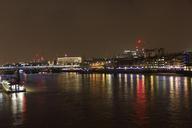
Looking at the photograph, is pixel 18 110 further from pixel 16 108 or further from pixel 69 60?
pixel 69 60

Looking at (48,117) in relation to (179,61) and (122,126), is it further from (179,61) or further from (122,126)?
(179,61)

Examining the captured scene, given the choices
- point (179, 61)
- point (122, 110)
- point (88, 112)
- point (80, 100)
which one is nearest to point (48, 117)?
point (88, 112)

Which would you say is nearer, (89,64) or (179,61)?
(179,61)

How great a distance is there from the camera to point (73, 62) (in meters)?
105

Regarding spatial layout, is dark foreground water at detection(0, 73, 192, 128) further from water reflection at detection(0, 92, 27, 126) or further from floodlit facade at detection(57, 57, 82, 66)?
floodlit facade at detection(57, 57, 82, 66)

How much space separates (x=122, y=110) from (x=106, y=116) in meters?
1.70

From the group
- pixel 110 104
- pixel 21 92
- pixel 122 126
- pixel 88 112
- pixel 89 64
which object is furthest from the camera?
pixel 89 64

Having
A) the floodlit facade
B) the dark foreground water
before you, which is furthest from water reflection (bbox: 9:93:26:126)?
the floodlit facade

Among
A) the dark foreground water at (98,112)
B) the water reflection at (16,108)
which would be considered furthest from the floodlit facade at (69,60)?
the dark foreground water at (98,112)

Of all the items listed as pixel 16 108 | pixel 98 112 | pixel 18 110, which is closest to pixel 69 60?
pixel 16 108

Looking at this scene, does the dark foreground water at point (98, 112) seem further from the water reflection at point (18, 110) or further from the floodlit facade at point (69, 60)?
the floodlit facade at point (69, 60)

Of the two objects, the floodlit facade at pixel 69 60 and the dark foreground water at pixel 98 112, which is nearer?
the dark foreground water at pixel 98 112

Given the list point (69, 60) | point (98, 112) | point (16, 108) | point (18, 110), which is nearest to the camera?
point (98, 112)

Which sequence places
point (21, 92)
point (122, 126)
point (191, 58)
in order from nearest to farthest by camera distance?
point (122, 126)
point (21, 92)
point (191, 58)
